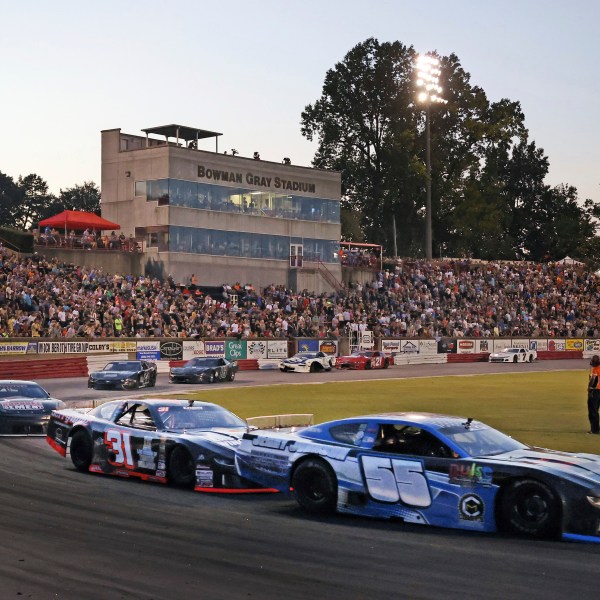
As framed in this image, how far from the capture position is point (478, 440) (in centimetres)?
1206

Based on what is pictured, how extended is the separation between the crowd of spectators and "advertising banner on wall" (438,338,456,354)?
32.0 inches

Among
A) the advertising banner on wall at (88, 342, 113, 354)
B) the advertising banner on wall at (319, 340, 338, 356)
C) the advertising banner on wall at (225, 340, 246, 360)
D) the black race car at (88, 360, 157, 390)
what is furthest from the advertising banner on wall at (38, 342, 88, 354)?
the advertising banner on wall at (319, 340, 338, 356)

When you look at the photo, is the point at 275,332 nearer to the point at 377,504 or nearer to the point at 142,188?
the point at 142,188

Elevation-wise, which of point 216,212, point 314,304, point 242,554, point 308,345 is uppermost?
point 216,212

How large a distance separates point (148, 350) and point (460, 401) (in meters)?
18.5

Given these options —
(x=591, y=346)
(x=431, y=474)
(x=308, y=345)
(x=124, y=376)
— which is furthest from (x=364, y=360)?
(x=431, y=474)

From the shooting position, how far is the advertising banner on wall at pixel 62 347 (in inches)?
1652

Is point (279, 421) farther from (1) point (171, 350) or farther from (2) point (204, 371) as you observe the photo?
(1) point (171, 350)

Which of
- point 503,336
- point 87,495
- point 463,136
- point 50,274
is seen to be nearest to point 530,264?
point 503,336

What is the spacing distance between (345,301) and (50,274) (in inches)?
802

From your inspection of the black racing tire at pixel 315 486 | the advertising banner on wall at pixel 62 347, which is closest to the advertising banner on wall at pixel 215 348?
the advertising banner on wall at pixel 62 347

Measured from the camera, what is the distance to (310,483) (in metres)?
12.7

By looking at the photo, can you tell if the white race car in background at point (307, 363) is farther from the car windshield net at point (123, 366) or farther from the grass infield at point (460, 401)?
the car windshield net at point (123, 366)

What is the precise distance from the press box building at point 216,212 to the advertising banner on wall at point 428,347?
30.6ft
